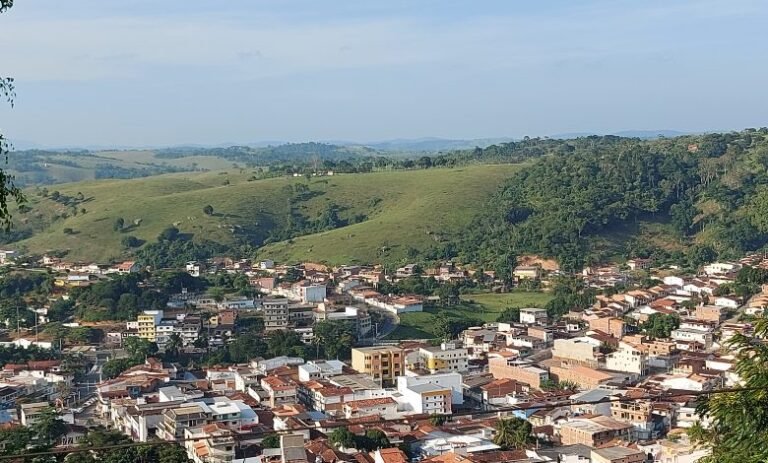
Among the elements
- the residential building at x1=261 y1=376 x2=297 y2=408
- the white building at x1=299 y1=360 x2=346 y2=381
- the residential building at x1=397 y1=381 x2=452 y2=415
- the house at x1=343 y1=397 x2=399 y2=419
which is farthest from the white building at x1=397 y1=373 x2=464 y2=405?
the residential building at x1=261 y1=376 x2=297 y2=408

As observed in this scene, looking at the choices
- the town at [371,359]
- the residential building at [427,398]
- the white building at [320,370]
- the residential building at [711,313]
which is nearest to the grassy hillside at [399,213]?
the town at [371,359]

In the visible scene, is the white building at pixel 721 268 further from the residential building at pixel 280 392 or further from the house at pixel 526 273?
the residential building at pixel 280 392

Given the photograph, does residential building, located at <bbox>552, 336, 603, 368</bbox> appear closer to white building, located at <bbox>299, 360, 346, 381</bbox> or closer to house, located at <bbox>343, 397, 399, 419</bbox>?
white building, located at <bbox>299, 360, 346, 381</bbox>

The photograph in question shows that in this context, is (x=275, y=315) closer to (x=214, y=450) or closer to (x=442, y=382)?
A: (x=442, y=382)

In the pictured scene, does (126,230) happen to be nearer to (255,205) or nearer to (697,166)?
(255,205)

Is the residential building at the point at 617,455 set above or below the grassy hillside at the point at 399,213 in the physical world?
below

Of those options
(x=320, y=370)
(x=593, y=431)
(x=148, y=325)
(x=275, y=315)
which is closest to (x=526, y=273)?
(x=275, y=315)
